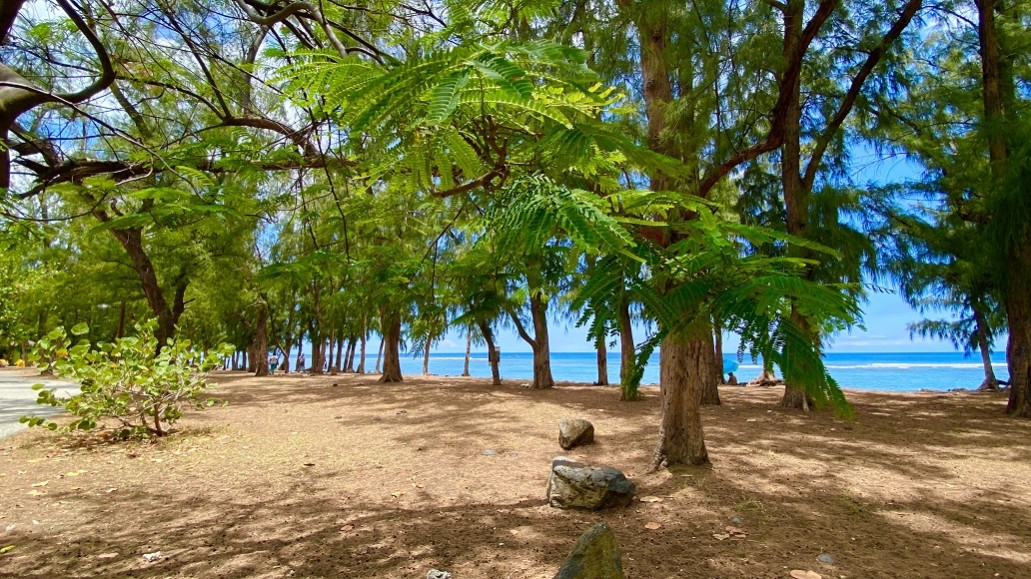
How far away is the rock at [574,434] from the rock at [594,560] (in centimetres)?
339

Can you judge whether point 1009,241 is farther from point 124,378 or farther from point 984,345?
point 124,378

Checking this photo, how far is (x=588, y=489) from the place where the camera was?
3.78 meters

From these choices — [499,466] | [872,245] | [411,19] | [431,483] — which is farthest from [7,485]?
[872,245]

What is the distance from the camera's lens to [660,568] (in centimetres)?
283

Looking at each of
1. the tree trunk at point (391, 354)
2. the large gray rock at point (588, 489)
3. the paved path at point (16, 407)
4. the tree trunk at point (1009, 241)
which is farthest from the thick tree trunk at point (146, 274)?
the tree trunk at point (1009, 241)

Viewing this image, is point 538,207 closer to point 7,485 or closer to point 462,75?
point 462,75

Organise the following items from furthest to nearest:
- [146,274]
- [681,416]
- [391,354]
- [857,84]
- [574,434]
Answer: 1. [391,354]
2. [146,274]
3. [857,84]
4. [574,434]
5. [681,416]

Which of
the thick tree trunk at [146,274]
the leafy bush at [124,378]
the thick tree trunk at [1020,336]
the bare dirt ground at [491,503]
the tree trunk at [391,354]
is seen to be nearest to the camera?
the bare dirt ground at [491,503]

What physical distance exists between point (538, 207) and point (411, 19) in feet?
10.5

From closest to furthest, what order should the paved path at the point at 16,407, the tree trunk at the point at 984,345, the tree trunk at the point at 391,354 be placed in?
1. the paved path at the point at 16,407
2. the tree trunk at the point at 984,345
3. the tree trunk at the point at 391,354

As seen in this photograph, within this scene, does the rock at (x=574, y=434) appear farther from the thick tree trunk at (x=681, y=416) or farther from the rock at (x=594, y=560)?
the rock at (x=594, y=560)

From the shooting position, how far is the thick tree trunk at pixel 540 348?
503 inches

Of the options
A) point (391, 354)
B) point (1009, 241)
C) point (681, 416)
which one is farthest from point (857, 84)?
point (391, 354)

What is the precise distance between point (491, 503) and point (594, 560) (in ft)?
5.55
